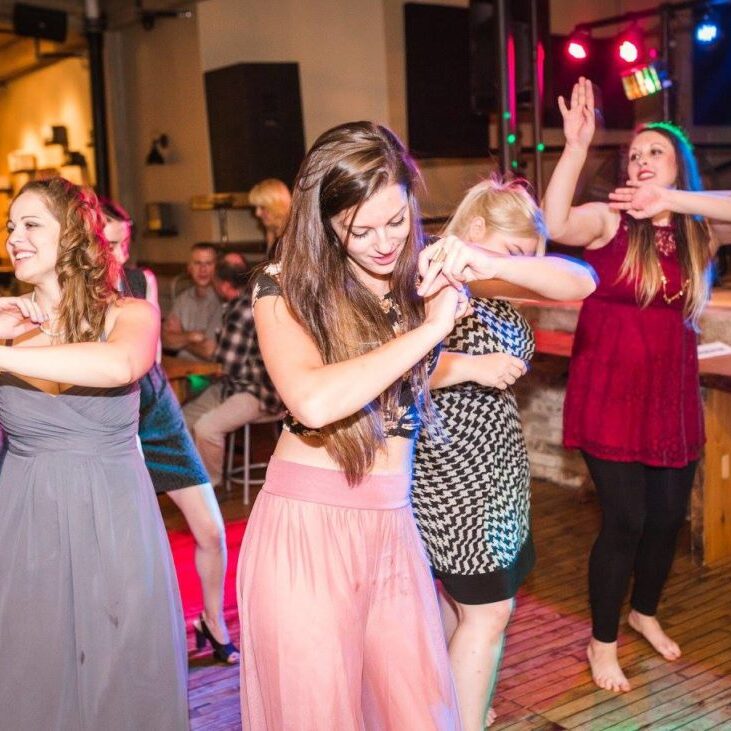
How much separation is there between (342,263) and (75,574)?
980 millimetres

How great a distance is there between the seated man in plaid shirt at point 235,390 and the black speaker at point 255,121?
2.62m

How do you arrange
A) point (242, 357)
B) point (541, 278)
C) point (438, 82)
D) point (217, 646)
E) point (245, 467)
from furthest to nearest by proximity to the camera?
point (438, 82)
point (245, 467)
point (242, 357)
point (217, 646)
point (541, 278)

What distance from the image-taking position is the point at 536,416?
5387mm

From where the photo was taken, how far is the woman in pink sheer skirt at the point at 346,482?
66.8 inches

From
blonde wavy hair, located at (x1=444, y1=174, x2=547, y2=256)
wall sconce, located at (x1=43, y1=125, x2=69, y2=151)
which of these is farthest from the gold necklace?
wall sconce, located at (x1=43, y1=125, x2=69, y2=151)

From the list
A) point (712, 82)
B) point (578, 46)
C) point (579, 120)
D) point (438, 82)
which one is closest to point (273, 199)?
point (579, 120)

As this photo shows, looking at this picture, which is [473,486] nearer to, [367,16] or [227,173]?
[227,173]

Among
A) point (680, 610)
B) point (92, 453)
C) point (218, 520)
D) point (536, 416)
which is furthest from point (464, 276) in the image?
point (536, 416)

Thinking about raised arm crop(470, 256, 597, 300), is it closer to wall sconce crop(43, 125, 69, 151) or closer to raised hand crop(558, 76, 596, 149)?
raised hand crop(558, 76, 596, 149)

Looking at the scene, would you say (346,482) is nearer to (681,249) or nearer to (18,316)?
(18,316)

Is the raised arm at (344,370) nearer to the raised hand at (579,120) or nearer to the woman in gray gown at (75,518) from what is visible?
the woman in gray gown at (75,518)

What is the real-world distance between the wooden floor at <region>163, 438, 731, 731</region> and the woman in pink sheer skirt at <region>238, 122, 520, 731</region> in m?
1.18

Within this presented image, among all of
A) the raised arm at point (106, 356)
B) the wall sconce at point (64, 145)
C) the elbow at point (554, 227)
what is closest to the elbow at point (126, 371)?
the raised arm at point (106, 356)

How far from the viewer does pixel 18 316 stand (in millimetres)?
2312
